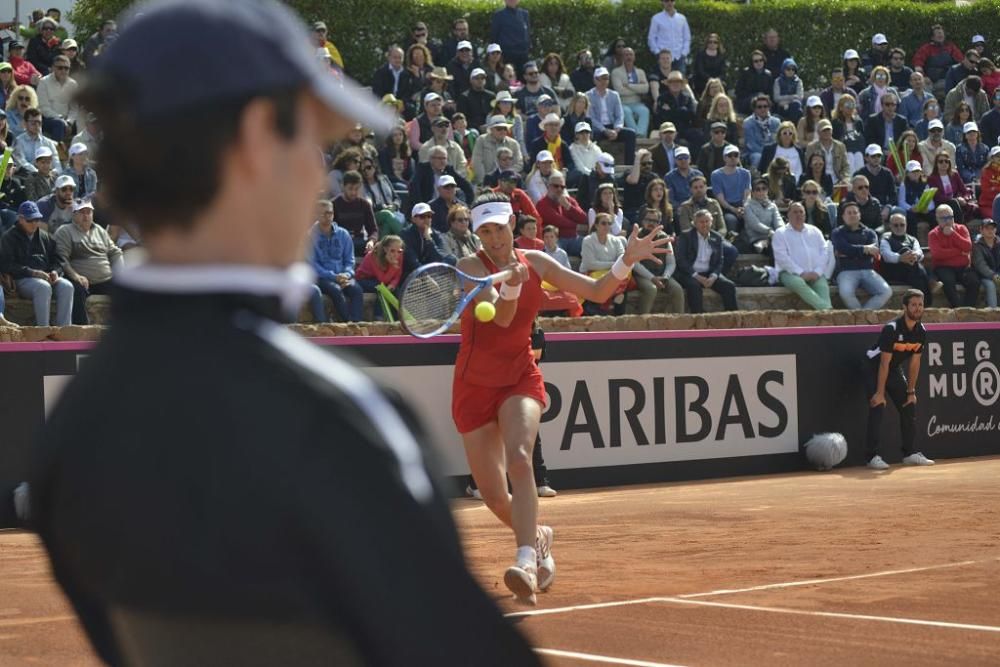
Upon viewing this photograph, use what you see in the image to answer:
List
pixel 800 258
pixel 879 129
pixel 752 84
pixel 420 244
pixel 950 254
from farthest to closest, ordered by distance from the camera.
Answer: pixel 752 84
pixel 879 129
pixel 950 254
pixel 800 258
pixel 420 244

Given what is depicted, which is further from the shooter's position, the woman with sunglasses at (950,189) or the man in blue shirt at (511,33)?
the man in blue shirt at (511,33)

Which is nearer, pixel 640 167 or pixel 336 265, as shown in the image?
pixel 336 265

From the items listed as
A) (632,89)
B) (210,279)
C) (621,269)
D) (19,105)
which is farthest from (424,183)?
(210,279)

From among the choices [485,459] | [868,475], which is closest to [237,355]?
[485,459]

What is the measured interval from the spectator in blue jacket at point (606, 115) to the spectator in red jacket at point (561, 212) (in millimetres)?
3170

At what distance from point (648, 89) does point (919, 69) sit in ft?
20.6

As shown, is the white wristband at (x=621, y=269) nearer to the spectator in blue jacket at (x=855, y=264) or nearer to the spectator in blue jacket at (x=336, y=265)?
the spectator in blue jacket at (x=336, y=265)

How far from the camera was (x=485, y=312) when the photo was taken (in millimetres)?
8078

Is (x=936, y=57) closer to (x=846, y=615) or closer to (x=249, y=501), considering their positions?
(x=846, y=615)

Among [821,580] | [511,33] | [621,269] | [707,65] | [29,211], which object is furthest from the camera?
[707,65]

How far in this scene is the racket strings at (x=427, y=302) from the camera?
9078 mm

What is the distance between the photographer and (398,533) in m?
1.36

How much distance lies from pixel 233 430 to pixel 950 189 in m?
21.8

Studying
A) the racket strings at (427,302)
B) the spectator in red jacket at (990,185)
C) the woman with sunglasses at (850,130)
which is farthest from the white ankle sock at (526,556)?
the spectator in red jacket at (990,185)
